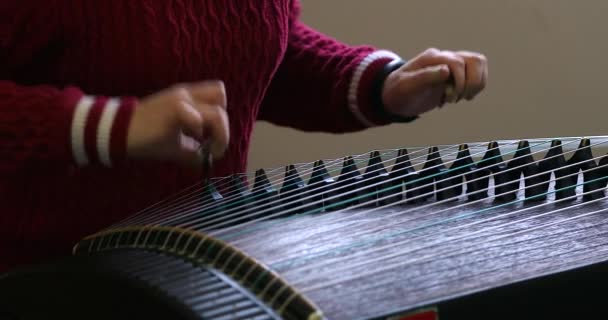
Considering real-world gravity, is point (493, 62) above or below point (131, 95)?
below

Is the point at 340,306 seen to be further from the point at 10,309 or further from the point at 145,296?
the point at 10,309

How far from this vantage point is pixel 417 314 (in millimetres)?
471

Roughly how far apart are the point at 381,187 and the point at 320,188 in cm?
6

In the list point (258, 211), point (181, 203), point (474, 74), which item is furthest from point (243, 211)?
point (474, 74)

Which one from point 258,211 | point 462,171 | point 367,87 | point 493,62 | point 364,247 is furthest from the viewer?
point 493,62

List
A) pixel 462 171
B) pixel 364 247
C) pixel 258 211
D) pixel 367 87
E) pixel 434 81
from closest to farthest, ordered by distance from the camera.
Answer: pixel 364 247, pixel 258 211, pixel 462 171, pixel 434 81, pixel 367 87

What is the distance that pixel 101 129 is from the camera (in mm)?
611

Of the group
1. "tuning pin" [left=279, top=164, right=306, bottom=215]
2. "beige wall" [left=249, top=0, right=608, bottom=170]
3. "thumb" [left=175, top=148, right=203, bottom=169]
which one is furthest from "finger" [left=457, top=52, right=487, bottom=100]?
"beige wall" [left=249, top=0, right=608, bottom=170]

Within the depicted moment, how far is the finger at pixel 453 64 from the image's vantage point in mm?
843

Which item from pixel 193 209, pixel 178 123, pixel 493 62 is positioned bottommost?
pixel 493 62

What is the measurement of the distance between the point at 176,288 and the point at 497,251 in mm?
234

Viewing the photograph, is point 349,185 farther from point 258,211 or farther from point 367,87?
point 367,87

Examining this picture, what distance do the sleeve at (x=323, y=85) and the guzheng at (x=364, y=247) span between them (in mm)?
186

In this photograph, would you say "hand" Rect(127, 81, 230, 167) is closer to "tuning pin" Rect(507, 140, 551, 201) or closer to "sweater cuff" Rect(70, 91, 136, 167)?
"sweater cuff" Rect(70, 91, 136, 167)
